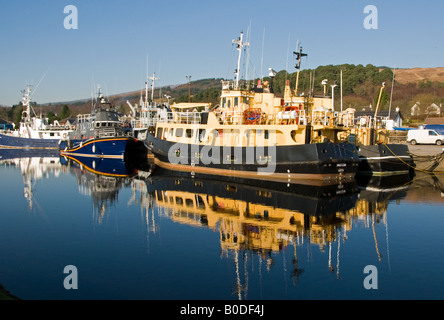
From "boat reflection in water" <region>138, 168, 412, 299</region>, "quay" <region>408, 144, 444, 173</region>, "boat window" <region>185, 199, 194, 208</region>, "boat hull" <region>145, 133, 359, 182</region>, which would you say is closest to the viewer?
"boat reflection in water" <region>138, 168, 412, 299</region>

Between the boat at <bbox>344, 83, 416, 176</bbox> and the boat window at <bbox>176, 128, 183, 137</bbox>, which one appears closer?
the boat at <bbox>344, 83, 416, 176</bbox>

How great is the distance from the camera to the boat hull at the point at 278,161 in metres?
26.3

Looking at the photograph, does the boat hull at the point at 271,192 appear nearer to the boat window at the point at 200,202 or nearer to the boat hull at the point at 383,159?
the boat window at the point at 200,202

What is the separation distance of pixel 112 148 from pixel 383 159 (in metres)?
26.9

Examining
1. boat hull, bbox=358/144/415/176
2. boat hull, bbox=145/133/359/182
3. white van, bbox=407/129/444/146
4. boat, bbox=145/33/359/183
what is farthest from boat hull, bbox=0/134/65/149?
white van, bbox=407/129/444/146

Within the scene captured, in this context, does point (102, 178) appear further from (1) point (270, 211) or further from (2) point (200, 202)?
(1) point (270, 211)

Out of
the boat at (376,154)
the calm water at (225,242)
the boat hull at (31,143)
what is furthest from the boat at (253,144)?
the boat hull at (31,143)

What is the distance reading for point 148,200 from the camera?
76.5 feet

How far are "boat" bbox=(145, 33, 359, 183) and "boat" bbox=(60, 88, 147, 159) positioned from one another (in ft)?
27.4

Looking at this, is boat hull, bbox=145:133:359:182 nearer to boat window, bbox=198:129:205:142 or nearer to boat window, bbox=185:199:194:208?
boat window, bbox=198:129:205:142

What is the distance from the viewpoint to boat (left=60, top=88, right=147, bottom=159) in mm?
44156

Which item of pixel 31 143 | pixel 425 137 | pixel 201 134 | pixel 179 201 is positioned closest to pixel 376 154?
pixel 201 134

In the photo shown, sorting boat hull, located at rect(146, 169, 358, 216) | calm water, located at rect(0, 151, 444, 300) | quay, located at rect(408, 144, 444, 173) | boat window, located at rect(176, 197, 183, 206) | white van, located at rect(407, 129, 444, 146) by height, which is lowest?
calm water, located at rect(0, 151, 444, 300)
